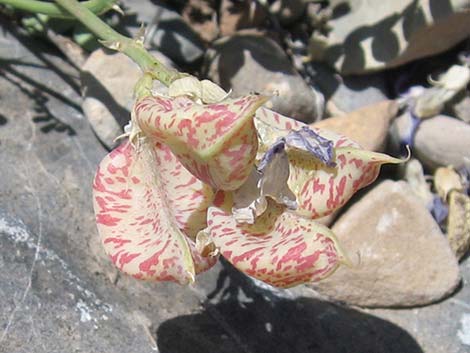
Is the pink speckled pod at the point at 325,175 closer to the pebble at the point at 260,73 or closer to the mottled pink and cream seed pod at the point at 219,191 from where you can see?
the mottled pink and cream seed pod at the point at 219,191

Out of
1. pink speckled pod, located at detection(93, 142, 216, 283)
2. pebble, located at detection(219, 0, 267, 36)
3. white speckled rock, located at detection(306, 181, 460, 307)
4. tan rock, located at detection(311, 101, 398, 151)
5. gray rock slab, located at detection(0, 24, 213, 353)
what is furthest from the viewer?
pebble, located at detection(219, 0, 267, 36)

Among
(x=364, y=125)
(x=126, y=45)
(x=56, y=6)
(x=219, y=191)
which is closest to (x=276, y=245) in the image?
(x=219, y=191)

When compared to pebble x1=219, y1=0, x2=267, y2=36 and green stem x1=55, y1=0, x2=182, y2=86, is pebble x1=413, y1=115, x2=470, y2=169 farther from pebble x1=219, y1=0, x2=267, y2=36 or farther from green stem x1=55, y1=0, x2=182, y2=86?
green stem x1=55, y1=0, x2=182, y2=86

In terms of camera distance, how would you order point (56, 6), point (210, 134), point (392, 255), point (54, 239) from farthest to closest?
point (392, 255)
point (54, 239)
point (56, 6)
point (210, 134)

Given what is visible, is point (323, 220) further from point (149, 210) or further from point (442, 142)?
point (149, 210)

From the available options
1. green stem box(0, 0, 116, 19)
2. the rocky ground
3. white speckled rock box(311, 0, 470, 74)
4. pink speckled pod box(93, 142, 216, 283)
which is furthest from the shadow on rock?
white speckled rock box(311, 0, 470, 74)

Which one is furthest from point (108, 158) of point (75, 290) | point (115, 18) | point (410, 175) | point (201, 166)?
point (410, 175)

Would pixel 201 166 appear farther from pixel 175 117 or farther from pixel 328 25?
pixel 328 25
